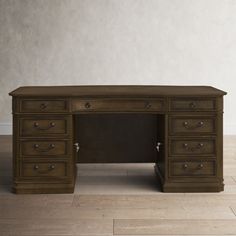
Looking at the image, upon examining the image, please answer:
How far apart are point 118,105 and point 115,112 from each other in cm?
5

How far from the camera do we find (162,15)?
6.09m

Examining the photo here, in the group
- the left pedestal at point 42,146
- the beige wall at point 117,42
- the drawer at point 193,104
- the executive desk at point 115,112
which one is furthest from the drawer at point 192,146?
the beige wall at point 117,42

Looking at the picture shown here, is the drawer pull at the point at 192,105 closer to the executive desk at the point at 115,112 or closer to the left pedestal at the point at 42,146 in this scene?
the executive desk at the point at 115,112

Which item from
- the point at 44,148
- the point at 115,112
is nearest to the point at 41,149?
the point at 44,148

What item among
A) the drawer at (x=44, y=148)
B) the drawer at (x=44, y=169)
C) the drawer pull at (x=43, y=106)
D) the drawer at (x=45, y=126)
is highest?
the drawer pull at (x=43, y=106)

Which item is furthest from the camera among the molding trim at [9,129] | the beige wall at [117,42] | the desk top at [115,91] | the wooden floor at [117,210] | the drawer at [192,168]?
the molding trim at [9,129]

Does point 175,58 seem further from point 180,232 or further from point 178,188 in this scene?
point 180,232

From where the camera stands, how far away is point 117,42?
6121 millimetres

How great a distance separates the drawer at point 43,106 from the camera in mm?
3613

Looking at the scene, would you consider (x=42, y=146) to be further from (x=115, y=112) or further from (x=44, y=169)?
(x=115, y=112)

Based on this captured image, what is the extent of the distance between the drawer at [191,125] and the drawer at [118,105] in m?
0.14

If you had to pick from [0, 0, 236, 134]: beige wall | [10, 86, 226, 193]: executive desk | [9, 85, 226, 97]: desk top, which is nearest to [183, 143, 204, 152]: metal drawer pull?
[10, 86, 226, 193]: executive desk

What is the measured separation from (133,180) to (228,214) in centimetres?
104

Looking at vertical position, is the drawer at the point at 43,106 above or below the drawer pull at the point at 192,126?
above
